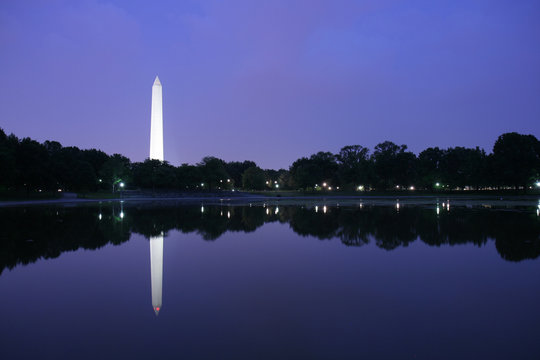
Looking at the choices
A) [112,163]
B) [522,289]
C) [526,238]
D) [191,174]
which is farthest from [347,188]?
[522,289]

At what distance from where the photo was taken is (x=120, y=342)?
4.59 meters

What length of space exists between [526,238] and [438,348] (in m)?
11.3

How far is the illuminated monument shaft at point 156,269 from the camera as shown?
6.26 m

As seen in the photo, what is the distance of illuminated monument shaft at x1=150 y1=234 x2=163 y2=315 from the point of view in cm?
626

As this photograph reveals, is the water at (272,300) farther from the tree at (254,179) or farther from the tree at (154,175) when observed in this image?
the tree at (254,179)

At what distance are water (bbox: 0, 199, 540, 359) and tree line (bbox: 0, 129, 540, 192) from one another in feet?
145

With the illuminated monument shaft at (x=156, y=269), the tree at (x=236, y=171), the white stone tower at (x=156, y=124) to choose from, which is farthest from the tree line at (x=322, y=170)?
the illuminated monument shaft at (x=156, y=269)

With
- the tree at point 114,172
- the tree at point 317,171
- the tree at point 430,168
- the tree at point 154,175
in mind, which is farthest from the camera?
the tree at point 317,171

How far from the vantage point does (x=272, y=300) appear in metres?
6.23

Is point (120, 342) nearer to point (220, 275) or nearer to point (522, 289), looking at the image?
point (220, 275)

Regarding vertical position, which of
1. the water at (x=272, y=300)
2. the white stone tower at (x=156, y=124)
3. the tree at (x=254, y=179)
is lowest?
the water at (x=272, y=300)

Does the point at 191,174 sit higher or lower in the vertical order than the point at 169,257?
→ higher

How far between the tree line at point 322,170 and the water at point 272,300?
4432cm

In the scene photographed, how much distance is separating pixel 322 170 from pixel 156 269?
306 ft
